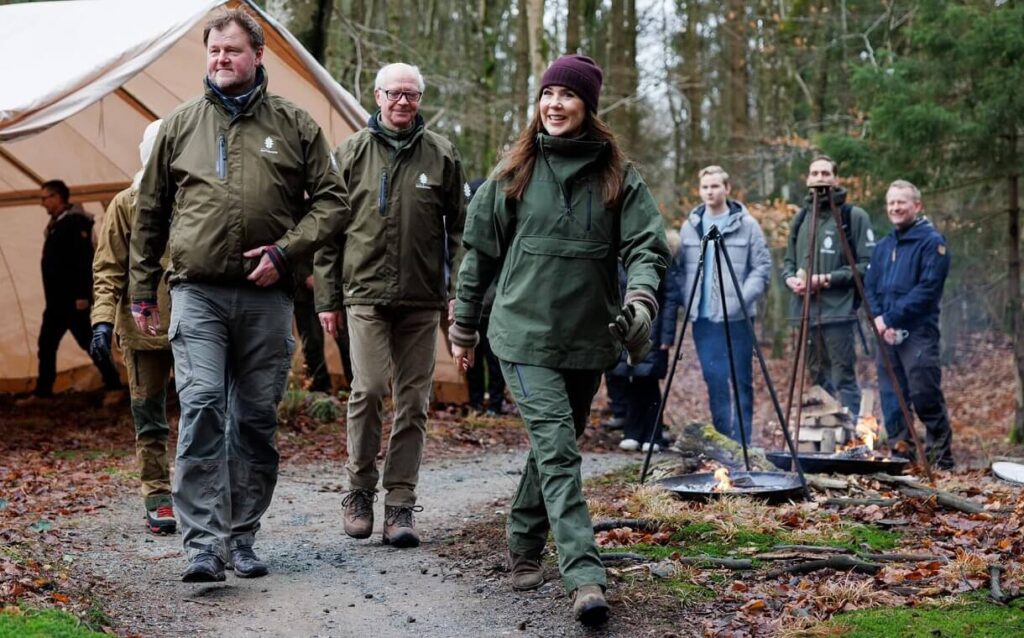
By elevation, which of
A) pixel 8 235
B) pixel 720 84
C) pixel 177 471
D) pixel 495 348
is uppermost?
pixel 720 84

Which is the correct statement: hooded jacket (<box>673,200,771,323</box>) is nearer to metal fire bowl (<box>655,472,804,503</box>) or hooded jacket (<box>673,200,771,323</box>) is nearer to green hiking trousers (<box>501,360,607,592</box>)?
metal fire bowl (<box>655,472,804,503</box>)

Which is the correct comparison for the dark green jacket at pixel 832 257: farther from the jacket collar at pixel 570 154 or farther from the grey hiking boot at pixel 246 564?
the grey hiking boot at pixel 246 564

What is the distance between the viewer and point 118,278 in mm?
5898

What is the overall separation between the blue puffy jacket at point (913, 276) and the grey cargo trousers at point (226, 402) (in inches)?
219

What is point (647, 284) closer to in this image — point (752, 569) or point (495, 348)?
point (495, 348)

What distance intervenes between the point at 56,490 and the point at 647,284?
181 inches

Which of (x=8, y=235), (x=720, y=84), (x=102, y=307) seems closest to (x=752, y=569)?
(x=102, y=307)

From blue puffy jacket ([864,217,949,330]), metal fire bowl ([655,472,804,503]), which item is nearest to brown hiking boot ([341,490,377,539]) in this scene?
metal fire bowl ([655,472,804,503])

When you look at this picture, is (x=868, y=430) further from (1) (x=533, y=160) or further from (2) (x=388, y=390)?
(1) (x=533, y=160)

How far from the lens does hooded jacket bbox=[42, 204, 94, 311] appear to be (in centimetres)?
1123

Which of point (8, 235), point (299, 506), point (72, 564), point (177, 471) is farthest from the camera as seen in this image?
point (8, 235)

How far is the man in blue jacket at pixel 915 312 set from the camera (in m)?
9.01

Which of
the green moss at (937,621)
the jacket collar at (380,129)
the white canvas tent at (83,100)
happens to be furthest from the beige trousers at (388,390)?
the white canvas tent at (83,100)

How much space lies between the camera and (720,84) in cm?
2473
